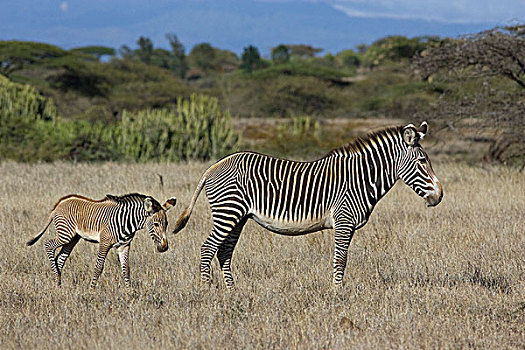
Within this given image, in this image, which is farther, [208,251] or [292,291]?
[208,251]

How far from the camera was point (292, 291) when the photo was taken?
21.9 ft

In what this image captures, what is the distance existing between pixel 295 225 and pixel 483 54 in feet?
36.0

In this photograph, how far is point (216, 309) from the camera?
5.99 m

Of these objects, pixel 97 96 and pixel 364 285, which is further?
pixel 97 96

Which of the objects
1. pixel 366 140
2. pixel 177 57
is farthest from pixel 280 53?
pixel 366 140

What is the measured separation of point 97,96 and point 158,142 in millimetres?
25705

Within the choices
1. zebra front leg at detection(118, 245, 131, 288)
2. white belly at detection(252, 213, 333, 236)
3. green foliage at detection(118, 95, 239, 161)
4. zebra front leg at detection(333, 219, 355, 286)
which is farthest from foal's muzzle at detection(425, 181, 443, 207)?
green foliage at detection(118, 95, 239, 161)

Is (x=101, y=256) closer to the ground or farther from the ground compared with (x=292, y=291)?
farther from the ground

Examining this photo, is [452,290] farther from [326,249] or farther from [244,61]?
[244,61]

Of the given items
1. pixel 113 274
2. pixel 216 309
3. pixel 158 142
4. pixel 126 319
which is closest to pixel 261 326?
pixel 216 309

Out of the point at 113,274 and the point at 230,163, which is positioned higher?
the point at 230,163

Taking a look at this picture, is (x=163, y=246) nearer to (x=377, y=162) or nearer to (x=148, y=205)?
(x=148, y=205)

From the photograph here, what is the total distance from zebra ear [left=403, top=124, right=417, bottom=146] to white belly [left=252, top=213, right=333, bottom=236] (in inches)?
43.9

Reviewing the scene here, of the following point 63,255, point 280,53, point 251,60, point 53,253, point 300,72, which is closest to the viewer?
point 53,253
